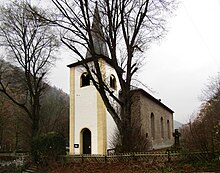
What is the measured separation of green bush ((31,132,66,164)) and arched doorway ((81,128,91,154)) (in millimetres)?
5706

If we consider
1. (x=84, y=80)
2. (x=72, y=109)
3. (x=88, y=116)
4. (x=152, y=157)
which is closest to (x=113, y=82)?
(x=84, y=80)

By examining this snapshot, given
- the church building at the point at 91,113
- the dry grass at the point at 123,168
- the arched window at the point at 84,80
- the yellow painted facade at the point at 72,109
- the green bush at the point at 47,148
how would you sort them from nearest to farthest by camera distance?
the dry grass at the point at 123,168, the green bush at the point at 47,148, the church building at the point at 91,113, the yellow painted facade at the point at 72,109, the arched window at the point at 84,80

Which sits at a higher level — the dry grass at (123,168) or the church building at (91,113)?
the church building at (91,113)

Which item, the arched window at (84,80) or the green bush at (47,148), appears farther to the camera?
the arched window at (84,80)

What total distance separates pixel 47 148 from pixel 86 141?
6922 millimetres

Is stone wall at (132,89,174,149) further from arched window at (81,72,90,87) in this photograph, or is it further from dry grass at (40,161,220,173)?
dry grass at (40,161,220,173)

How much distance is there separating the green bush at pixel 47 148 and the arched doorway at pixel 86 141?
571cm

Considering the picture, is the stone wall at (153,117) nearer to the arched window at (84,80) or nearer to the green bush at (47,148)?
the arched window at (84,80)

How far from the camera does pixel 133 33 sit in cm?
1709

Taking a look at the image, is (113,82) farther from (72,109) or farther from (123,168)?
→ (123,168)

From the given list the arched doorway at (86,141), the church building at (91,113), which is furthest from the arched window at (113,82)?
the arched doorway at (86,141)

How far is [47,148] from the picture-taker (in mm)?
19844

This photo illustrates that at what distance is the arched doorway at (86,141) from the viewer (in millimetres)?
26123

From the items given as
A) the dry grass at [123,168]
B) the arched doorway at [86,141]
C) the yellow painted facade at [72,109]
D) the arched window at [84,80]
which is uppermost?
the arched window at [84,80]
